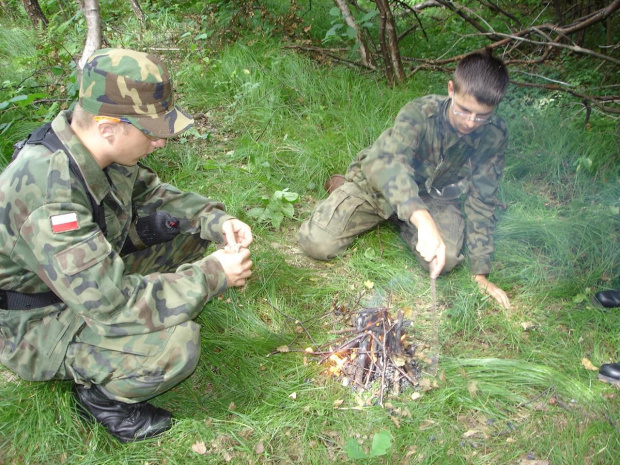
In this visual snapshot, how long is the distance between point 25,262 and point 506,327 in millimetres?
2699

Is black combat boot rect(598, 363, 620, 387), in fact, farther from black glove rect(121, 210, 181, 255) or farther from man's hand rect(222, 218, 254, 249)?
black glove rect(121, 210, 181, 255)

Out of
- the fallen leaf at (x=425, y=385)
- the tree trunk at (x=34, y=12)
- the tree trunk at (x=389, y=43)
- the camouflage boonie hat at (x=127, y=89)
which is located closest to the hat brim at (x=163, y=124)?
the camouflage boonie hat at (x=127, y=89)

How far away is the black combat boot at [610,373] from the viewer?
271cm

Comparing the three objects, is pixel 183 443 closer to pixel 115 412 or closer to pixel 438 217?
pixel 115 412

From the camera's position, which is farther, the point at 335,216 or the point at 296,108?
the point at 296,108

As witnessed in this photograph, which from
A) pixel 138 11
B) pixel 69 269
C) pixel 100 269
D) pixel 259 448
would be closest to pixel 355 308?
pixel 259 448

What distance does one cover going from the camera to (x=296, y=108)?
5031 millimetres

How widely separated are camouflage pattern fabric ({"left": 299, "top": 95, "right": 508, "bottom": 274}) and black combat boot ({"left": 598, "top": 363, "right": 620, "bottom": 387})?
93 centimetres

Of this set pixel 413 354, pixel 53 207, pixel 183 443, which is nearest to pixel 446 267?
pixel 413 354

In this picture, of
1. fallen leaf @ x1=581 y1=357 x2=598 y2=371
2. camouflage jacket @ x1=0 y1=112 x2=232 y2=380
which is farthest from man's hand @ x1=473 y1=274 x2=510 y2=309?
camouflage jacket @ x1=0 y1=112 x2=232 y2=380

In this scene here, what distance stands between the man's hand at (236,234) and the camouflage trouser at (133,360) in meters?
0.52

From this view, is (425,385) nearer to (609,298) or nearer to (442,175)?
(609,298)

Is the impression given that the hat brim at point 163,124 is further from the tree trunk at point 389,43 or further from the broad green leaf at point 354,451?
the tree trunk at point 389,43

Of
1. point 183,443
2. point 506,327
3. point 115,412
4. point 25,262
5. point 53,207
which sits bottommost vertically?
point 506,327
